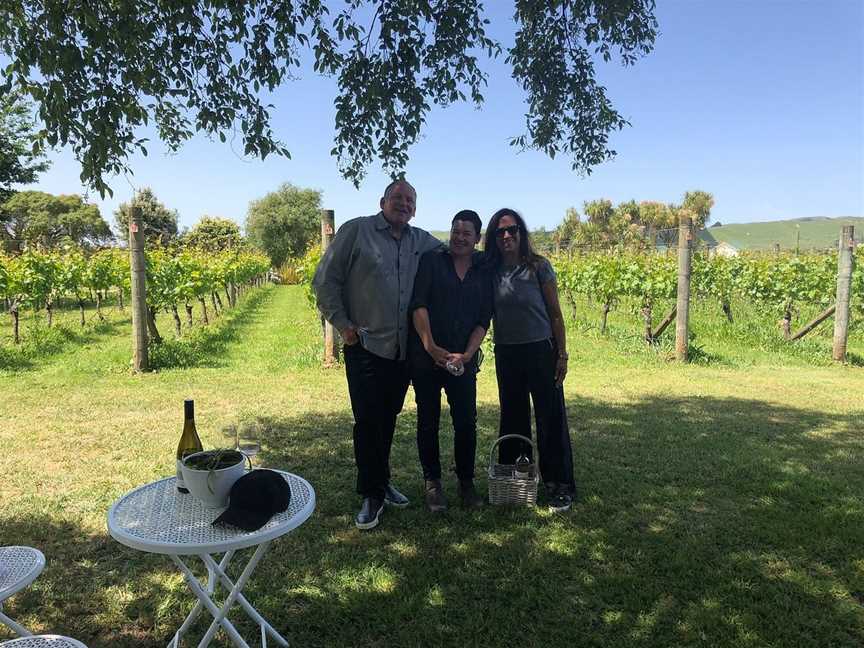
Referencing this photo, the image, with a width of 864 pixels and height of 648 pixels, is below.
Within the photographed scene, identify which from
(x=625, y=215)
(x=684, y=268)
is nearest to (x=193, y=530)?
(x=684, y=268)

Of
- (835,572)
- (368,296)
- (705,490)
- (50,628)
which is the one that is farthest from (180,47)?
(835,572)

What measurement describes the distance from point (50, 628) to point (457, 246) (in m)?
2.31

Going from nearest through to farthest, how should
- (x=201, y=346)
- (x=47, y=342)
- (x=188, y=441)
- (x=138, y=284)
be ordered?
(x=188, y=441)
(x=138, y=284)
(x=201, y=346)
(x=47, y=342)

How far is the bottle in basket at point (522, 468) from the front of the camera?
3.24 m

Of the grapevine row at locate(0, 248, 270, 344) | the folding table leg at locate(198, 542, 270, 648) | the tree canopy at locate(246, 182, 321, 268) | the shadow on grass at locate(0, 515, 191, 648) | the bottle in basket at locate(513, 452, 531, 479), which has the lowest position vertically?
the shadow on grass at locate(0, 515, 191, 648)

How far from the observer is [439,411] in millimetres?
3059

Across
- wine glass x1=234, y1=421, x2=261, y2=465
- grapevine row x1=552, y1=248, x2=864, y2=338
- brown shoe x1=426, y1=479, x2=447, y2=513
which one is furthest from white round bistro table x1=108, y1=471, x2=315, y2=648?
grapevine row x1=552, y1=248, x2=864, y2=338

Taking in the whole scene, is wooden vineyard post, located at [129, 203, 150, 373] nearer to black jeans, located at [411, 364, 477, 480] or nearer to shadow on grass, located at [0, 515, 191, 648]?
shadow on grass, located at [0, 515, 191, 648]

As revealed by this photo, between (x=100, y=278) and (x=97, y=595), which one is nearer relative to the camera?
(x=97, y=595)

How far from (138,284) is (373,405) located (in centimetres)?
472

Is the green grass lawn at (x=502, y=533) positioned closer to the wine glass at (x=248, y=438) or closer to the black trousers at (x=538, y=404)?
the wine glass at (x=248, y=438)

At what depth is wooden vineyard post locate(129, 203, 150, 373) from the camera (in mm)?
6488

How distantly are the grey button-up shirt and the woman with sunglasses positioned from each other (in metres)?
0.52

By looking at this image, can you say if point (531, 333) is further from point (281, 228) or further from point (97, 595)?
point (281, 228)
